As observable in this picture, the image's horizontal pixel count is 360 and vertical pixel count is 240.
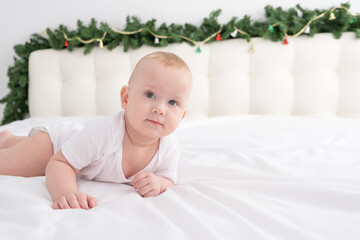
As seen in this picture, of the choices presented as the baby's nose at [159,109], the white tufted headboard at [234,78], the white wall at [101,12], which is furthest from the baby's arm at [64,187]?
the white wall at [101,12]

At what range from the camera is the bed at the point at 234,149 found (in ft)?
1.67

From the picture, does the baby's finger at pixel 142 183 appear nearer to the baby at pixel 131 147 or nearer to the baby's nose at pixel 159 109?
the baby at pixel 131 147

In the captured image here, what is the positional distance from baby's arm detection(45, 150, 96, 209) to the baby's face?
0.21 m

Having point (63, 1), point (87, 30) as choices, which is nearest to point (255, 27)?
point (87, 30)

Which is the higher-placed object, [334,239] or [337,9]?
[337,9]

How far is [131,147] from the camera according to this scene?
84 centimetres

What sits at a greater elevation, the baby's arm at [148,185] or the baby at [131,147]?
the baby at [131,147]

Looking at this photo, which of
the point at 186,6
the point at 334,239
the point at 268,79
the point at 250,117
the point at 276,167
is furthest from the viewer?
the point at 186,6

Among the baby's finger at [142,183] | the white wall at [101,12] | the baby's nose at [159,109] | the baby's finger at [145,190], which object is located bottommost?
the baby's finger at [145,190]

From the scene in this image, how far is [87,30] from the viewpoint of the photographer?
1904 millimetres

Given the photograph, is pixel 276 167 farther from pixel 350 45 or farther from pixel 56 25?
pixel 56 25

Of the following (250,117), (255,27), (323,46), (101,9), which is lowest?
(250,117)

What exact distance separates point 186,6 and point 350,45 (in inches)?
43.1

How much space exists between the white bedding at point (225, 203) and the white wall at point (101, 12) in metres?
1.23
